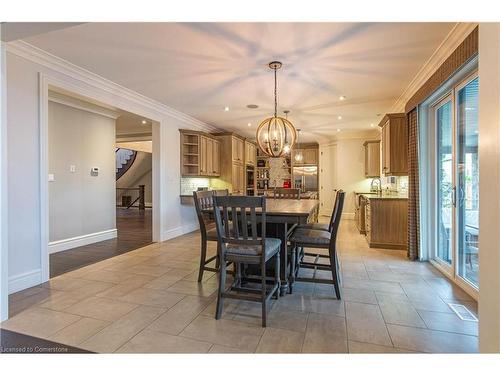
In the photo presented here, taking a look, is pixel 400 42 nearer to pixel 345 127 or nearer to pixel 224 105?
pixel 224 105

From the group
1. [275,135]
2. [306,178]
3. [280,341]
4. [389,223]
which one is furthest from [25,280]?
[306,178]

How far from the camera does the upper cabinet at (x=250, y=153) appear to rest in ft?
26.2

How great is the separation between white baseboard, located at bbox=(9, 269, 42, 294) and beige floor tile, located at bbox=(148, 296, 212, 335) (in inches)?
67.3

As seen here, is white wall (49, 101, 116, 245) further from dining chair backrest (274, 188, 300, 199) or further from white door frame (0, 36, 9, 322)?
dining chair backrest (274, 188, 300, 199)

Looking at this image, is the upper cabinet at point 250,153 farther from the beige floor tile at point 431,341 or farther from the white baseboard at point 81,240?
the beige floor tile at point 431,341

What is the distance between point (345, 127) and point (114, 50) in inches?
224

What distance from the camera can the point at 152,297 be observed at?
8.79 ft

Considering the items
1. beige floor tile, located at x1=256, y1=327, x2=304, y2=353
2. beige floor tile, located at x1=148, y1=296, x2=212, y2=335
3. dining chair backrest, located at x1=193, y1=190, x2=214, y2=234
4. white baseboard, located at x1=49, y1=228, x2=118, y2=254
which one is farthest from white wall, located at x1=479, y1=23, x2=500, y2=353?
white baseboard, located at x1=49, y1=228, x2=118, y2=254

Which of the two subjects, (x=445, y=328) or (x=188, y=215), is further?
(x=188, y=215)

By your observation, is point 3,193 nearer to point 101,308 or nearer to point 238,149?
point 101,308

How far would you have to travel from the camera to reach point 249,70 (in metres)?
3.46

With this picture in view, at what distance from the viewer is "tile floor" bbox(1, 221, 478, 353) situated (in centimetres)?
189

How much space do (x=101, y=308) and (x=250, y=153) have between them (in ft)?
21.0
